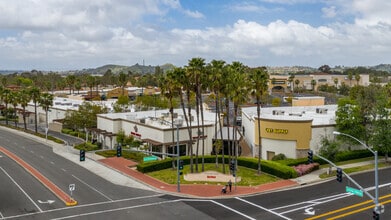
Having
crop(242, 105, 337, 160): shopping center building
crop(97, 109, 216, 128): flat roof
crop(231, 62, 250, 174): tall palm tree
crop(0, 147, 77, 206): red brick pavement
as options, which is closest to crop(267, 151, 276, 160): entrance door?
crop(242, 105, 337, 160): shopping center building

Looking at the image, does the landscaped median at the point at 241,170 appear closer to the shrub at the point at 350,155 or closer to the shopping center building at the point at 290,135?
the shopping center building at the point at 290,135

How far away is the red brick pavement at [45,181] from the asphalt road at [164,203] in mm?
685

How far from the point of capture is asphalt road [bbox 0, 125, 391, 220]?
119 ft

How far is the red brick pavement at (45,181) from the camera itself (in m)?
41.0

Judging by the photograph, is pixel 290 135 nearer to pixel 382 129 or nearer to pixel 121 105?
pixel 382 129

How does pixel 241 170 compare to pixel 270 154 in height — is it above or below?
below

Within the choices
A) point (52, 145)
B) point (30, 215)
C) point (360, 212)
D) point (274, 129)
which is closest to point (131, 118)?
point (52, 145)

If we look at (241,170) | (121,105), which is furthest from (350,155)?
(121,105)

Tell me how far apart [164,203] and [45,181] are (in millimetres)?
17793

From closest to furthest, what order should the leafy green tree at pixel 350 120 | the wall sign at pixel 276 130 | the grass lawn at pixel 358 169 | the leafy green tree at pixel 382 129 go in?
1. the grass lawn at pixel 358 169
2. the leafy green tree at pixel 382 129
3. the wall sign at pixel 276 130
4. the leafy green tree at pixel 350 120

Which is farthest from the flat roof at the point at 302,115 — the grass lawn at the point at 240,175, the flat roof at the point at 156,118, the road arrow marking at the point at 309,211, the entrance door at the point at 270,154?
the road arrow marking at the point at 309,211

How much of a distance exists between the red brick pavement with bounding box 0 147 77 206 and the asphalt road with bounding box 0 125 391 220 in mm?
685

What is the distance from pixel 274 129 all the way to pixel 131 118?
94.7ft

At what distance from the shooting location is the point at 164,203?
40594 millimetres
